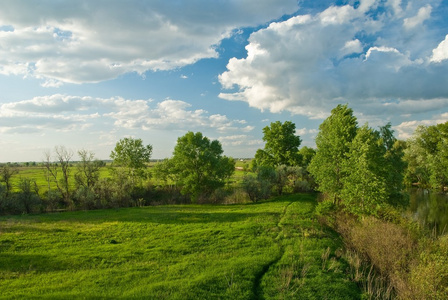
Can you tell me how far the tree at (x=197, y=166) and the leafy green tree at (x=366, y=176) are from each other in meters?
22.8

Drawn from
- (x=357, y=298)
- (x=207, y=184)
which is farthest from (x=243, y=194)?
(x=357, y=298)

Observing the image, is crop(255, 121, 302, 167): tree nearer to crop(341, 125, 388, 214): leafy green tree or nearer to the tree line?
the tree line

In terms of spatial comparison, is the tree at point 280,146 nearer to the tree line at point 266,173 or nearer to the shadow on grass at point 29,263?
the tree line at point 266,173

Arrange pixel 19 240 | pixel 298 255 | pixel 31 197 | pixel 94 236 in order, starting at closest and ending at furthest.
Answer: pixel 298 255
pixel 19 240
pixel 94 236
pixel 31 197

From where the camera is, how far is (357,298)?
13945 mm

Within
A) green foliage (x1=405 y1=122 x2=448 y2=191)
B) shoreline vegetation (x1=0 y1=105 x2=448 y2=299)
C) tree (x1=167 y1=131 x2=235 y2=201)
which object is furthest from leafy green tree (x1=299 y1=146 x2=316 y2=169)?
green foliage (x1=405 y1=122 x2=448 y2=191)

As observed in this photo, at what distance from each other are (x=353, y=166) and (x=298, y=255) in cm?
1493

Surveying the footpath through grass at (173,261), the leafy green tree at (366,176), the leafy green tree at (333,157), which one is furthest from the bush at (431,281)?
the leafy green tree at (333,157)


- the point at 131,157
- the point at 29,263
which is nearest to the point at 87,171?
the point at 131,157

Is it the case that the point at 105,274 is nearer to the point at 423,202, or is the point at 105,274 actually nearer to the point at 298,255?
the point at 298,255

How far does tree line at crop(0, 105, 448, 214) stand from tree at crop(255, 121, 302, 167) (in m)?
0.26

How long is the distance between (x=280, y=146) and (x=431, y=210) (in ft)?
103

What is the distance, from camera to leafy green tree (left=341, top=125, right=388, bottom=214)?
24814 millimetres

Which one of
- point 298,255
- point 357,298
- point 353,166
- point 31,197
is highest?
point 353,166
